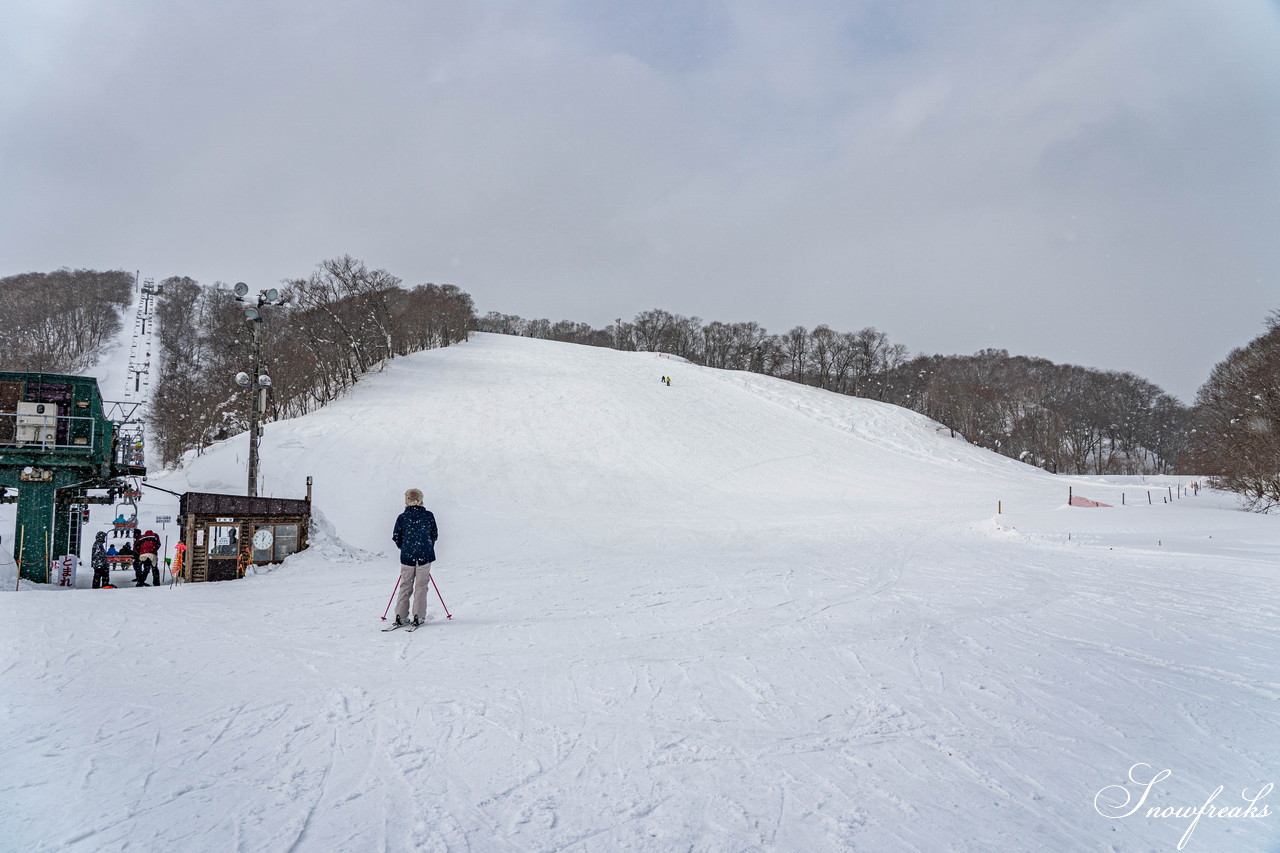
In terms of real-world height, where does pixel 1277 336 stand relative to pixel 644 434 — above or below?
above

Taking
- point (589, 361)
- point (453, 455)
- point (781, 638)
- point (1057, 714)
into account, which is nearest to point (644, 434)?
point (453, 455)

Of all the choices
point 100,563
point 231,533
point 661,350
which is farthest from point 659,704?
point 661,350

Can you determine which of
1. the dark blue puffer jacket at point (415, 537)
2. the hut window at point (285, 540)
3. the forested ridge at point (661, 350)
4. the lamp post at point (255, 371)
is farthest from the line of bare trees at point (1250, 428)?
the lamp post at point (255, 371)

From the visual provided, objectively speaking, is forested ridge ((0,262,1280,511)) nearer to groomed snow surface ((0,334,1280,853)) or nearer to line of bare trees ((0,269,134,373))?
line of bare trees ((0,269,134,373))

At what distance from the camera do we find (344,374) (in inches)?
1705

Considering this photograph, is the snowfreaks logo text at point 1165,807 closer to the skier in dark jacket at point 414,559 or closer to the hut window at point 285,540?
the skier in dark jacket at point 414,559

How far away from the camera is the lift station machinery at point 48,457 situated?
41.0 ft

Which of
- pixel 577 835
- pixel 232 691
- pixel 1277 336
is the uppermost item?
pixel 1277 336

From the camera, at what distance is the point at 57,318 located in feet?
184

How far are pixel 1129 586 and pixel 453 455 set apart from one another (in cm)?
2643

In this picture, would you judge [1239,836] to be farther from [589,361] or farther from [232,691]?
[589,361]

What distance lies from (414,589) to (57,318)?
70906 mm

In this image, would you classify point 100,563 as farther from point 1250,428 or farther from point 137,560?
point 1250,428

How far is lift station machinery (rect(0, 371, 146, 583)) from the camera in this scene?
12.5 m
